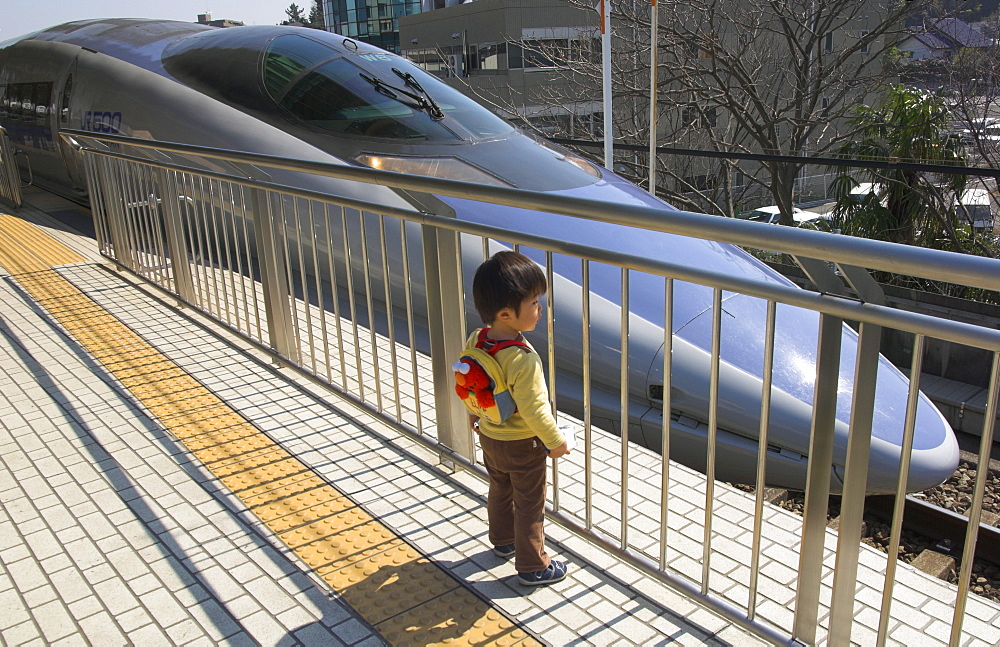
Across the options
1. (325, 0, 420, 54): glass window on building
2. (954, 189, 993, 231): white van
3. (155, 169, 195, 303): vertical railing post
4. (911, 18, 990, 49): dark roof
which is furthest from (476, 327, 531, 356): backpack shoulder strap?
(325, 0, 420, 54): glass window on building

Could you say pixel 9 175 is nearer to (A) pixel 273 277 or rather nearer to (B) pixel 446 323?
(A) pixel 273 277

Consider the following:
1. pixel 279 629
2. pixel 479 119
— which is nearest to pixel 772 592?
pixel 279 629

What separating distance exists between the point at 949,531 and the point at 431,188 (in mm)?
3579

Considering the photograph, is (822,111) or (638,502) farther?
(822,111)

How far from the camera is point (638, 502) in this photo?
3055 millimetres

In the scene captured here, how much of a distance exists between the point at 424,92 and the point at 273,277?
2928 millimetres

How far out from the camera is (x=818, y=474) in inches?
78.1

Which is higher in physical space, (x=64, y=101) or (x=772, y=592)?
(x=64, y=101)

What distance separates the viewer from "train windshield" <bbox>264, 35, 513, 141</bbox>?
6.21 m

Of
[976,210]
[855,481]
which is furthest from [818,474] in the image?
[976,210]

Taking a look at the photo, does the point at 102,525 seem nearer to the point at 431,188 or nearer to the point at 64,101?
the point at 431,188

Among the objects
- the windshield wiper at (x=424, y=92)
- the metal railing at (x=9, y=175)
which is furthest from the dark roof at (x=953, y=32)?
the metal railing at (x=9, y=175)

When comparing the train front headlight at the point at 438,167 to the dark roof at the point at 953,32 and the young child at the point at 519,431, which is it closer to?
the young child at the point at 519,431

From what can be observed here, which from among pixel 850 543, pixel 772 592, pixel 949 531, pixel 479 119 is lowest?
pixel 949 531
